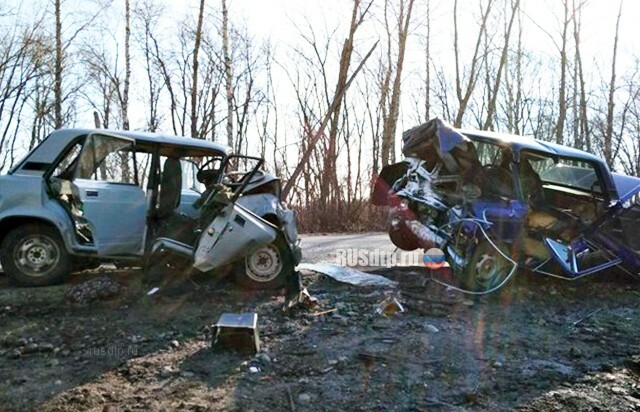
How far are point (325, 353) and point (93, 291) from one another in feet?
8.85

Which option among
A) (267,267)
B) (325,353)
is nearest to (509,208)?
(267,267)

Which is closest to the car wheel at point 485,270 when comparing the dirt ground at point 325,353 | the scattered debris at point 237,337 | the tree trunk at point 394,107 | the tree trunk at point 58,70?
the dirt ground at point 325,353

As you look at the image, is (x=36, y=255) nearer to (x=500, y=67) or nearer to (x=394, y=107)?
(x=394, y=107)

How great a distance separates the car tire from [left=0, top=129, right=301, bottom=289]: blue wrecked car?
11mm

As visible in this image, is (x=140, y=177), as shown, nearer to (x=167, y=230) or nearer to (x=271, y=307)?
(x=167, y=230)

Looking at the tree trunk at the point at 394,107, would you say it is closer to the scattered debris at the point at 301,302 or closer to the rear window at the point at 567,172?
the rear window at the point at 567,172

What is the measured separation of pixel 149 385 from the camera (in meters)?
3.53

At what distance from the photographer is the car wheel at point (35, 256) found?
595cm

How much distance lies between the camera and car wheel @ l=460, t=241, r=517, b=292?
6.11 meters

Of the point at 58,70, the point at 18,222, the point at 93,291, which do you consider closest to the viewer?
the point at 93,291

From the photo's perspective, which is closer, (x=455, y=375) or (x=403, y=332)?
(x=455, y=375)

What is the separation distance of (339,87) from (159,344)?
1755 cm

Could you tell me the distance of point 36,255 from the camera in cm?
604

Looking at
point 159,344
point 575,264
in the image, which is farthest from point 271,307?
point 575,264
